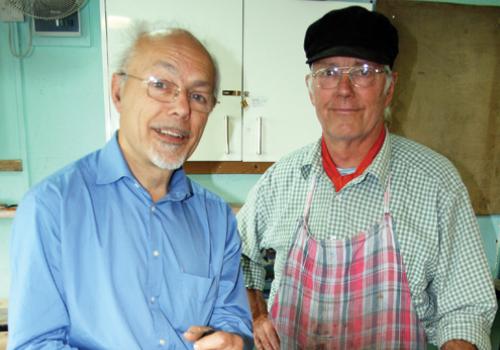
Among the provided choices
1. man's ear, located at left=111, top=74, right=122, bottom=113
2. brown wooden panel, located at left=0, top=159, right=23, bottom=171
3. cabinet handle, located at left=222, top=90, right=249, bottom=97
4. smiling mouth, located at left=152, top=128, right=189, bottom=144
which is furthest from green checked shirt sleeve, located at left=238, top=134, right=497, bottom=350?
brown wooden panel, located at left=0, top=159, right=23, bottom=171

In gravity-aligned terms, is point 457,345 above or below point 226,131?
below

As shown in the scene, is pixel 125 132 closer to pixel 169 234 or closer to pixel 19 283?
pixel 169 234

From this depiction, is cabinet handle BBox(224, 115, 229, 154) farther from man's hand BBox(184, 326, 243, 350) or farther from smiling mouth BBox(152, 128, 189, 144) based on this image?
man's hand BBox(184, 326, 243, 350)

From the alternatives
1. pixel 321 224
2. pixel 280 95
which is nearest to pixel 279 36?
pixel 280 95

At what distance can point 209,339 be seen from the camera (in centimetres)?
81

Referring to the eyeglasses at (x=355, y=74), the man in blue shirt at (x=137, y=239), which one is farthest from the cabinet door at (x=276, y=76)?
the man in blue shirt at (x=137, y=239)

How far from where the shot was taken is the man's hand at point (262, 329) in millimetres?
1156

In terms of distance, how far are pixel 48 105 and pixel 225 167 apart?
1037 mm

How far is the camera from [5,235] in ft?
6.63

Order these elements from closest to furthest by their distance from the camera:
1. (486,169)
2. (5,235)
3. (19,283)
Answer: (19,283) → (5,235) → (486,169)

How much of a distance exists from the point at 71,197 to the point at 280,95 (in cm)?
131

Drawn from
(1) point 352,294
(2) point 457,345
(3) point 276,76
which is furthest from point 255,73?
(2) point 457,345

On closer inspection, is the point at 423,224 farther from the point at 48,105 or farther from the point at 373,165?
the point at 48,105

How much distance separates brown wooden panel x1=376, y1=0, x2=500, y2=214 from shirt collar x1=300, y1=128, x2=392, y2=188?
1.12m
